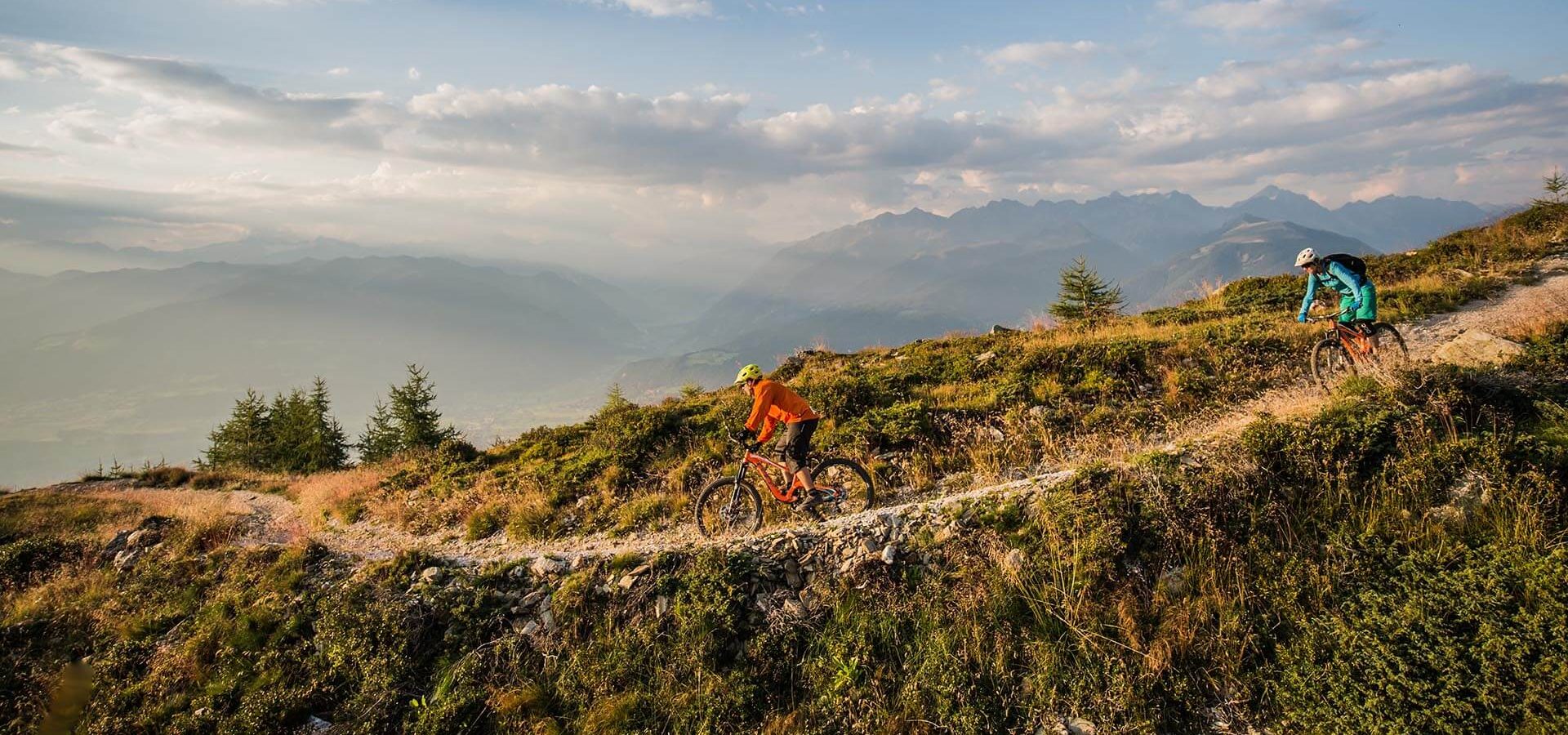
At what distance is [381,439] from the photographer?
35.7 meters

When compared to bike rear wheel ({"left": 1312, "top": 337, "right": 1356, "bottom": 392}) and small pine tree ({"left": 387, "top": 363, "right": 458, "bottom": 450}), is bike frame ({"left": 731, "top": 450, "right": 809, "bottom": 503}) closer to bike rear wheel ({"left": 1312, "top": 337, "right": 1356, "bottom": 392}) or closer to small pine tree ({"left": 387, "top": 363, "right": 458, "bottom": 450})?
bike rear wheel ({"left": 1312, "top": 337, "right": 1356, "bottom": 392})

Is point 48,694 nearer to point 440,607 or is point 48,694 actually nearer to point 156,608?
point 156,608

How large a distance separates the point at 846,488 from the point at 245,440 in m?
42.8

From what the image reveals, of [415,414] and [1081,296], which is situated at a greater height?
[1081,296]

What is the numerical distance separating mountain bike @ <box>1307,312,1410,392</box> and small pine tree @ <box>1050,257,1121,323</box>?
13.5 m

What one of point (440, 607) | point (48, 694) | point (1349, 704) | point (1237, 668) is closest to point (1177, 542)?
point (1237, 668)

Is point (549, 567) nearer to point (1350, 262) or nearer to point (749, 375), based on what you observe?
point (749, 375)

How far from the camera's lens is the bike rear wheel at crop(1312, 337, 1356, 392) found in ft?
37.3

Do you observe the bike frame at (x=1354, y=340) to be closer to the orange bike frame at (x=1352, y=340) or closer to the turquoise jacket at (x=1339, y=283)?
the orange bike frame at (x=1352, y=340)

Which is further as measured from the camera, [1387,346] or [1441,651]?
[1387,346]

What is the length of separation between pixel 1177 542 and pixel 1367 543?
1.79 metres

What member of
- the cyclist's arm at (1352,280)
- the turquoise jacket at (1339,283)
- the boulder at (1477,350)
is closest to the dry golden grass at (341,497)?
the turquoise jacket at (1339,283)

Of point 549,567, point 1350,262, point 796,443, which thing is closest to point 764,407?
point 796,443

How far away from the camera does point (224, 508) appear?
58.4 feet
